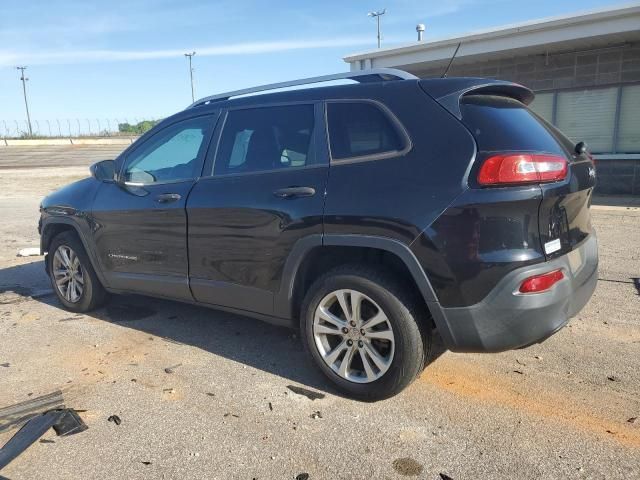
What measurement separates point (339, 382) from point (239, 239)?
45.9 inches

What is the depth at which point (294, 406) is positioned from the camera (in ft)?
10.5

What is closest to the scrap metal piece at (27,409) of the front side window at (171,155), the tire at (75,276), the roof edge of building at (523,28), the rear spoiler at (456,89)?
the tire at (75,276)

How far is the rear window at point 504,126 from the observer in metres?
2.84

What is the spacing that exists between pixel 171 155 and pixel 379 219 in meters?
2.11

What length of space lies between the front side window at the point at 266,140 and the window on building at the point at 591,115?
35.6 ft

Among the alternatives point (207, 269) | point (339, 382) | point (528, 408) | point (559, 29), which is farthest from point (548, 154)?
point (559, 29)

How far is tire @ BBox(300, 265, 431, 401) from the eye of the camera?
3012 mm

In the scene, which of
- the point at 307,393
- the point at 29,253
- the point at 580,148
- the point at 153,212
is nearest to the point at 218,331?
the point at 153,212

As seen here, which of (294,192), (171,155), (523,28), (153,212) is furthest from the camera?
(523,28)

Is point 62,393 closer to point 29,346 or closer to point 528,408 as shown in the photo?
point 29,346

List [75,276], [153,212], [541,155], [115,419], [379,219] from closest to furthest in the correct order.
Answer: [541,155] → [379,219] → [115,419] → [153,212] → [75,276]

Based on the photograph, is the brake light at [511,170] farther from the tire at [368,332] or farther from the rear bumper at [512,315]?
the tire at [368,332]

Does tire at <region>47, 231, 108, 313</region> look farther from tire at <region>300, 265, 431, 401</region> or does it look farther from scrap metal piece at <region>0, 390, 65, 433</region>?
tire at <region>300, 265, 431, 401</region>

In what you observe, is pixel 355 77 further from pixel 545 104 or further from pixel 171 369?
pixel 545 104
